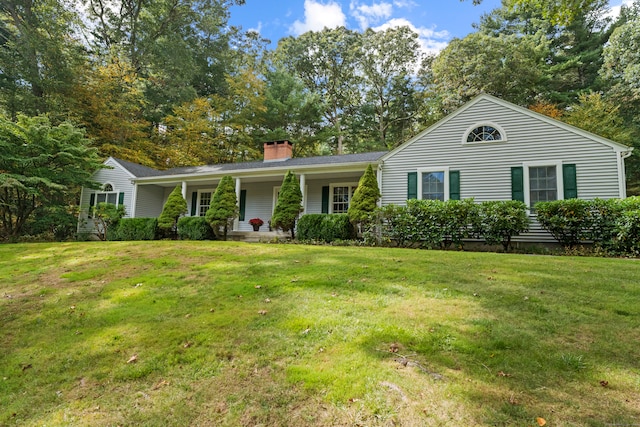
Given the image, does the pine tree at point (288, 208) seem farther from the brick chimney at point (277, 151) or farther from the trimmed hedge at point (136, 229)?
the trimmed hedge at point (136, 229)

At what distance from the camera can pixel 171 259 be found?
21.9 feet

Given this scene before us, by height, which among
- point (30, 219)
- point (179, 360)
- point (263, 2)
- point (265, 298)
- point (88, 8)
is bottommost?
point (179, 360)

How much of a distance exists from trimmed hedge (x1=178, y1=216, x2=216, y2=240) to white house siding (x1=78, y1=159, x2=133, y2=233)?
4606 millimetres

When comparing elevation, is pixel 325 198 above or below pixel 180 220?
above

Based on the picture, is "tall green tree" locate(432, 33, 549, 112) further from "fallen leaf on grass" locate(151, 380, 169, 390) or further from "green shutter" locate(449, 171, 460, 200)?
"fallen leaf on grass" locate(151, 380, 169, 390)

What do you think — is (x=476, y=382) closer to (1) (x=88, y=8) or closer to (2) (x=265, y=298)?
(2) (x=265, y=298)

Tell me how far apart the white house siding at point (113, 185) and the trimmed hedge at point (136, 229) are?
1961mm

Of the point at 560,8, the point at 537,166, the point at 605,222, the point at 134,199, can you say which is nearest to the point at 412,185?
the point at 537,166

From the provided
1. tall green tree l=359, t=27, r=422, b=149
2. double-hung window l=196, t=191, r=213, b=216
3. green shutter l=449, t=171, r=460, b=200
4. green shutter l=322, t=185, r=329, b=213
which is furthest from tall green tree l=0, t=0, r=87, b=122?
tall green tree l=359, t=27, r=422, b=149

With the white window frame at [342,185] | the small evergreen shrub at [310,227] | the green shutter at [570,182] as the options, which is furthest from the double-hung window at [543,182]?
the small evergreen shrub at [310,227]

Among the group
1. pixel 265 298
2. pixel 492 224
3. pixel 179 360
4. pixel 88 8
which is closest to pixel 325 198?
pixel 492 224

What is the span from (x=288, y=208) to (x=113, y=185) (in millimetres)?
10218

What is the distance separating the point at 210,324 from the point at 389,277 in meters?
2.64

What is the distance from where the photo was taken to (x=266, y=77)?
88.1ft
